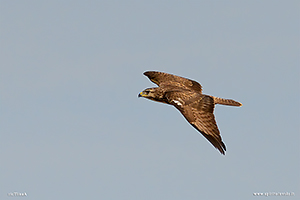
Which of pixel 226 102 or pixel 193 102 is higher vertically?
pixel 226 102

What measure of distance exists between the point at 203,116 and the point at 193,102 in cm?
118

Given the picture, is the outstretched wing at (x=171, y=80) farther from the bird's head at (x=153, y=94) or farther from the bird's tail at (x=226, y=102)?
the bird's tail at (x=226, y=102)

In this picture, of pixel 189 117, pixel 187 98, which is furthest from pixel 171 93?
pixel 189 117

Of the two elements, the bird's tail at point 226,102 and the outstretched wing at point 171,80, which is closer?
the bird's tail at point 226,102

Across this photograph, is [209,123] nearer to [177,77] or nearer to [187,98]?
[187,98]

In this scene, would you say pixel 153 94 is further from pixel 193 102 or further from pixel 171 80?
pixel 171 80

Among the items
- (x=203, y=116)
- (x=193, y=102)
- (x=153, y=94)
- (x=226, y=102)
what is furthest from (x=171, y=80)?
(x=203, y=116)

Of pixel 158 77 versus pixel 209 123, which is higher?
pixel 158 77

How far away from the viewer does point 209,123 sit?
909 inches

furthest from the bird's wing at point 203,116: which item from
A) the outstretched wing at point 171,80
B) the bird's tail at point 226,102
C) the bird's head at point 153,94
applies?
the outstretched wing at point 171,80

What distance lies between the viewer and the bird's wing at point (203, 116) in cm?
2222

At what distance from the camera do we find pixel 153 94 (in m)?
27.1

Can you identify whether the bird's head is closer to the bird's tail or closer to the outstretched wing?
the outstretched wing

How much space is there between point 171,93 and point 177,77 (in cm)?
491
